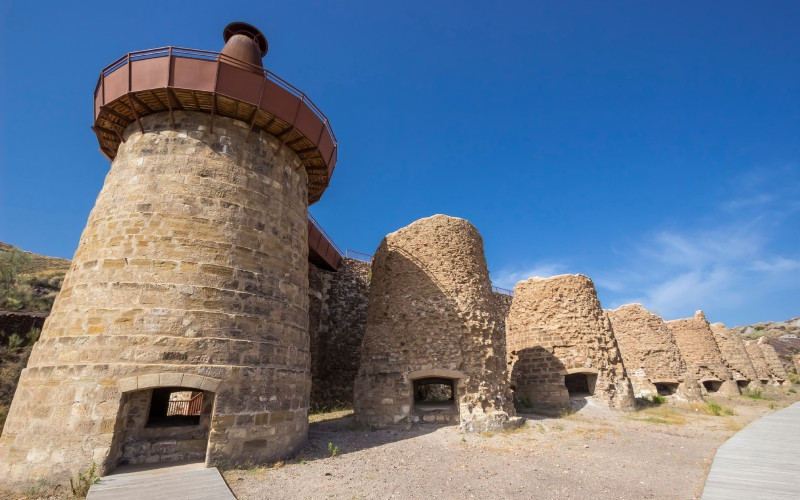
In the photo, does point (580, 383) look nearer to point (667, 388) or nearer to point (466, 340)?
point (667, 388)

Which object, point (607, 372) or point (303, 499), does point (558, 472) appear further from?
point (607, 372)

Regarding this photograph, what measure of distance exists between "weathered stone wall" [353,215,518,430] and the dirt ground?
69 cm

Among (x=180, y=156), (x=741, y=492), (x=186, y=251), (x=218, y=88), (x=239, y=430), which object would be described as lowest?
(x=741, y=492)

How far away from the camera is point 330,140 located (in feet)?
30.8

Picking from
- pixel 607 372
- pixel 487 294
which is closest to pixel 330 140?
pixel 487 294

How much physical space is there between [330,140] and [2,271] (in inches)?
806

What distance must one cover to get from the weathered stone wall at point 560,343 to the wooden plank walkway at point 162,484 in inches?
459

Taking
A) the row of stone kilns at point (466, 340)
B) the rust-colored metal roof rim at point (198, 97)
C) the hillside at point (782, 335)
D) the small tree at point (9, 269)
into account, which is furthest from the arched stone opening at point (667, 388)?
the small tree at point (9, 269)

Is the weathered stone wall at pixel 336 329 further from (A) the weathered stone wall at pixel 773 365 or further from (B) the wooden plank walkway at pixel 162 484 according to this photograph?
(A) the weathered stone wall at pixel 773 365

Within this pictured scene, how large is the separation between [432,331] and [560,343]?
6576mm

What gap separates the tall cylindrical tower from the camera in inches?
230

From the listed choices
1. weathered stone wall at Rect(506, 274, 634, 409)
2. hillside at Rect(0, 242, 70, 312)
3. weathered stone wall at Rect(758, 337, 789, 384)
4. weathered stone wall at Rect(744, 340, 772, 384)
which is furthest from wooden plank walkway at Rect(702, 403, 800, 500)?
weathered stone wall at Rect(758, 337, 789, 384)

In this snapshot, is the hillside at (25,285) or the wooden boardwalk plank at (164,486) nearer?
the wooden boardwalk plank at (164,486)

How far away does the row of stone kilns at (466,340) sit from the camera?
10.1 m
